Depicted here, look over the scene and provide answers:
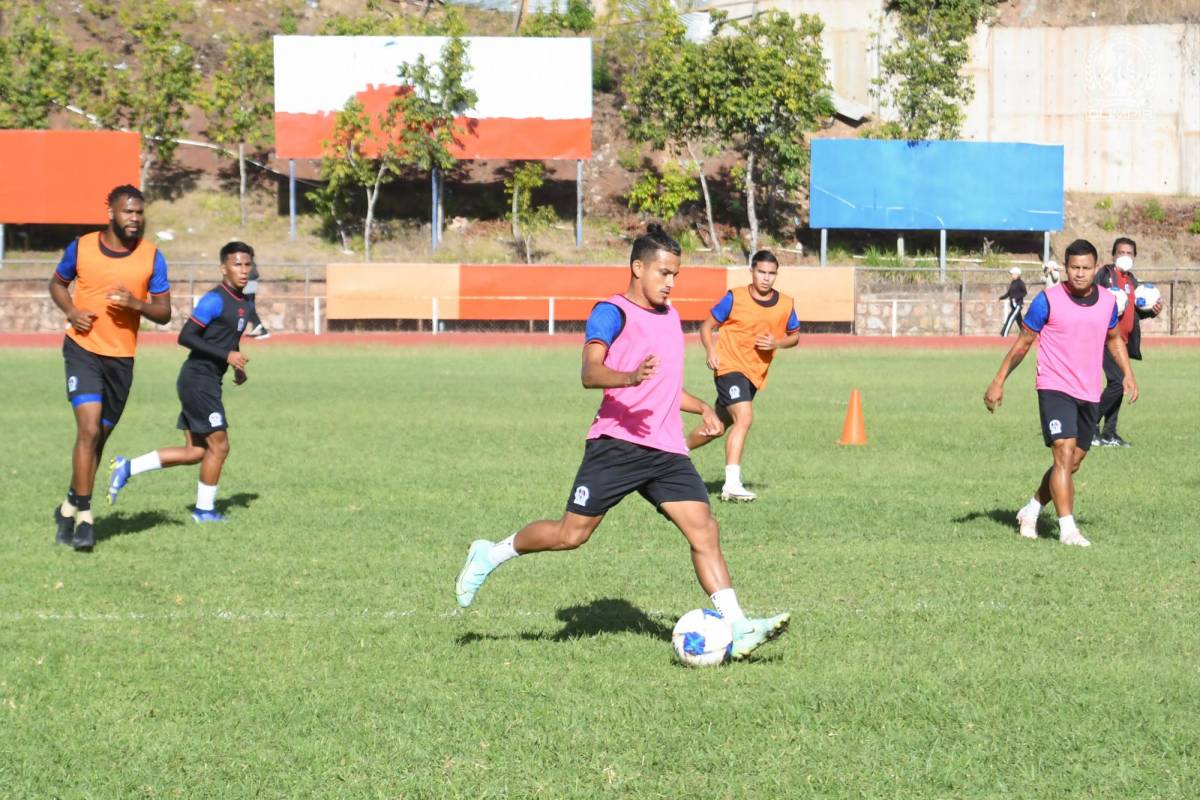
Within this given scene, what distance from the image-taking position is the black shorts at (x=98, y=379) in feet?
32.3

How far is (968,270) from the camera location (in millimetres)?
44906

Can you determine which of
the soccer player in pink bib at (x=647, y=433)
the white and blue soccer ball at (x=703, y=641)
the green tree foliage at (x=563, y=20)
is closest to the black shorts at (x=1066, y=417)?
the soccer player in pink bib at (x=647, y=433)

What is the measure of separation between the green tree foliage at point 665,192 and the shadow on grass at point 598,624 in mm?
42711

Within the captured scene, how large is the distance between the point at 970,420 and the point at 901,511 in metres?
7.73

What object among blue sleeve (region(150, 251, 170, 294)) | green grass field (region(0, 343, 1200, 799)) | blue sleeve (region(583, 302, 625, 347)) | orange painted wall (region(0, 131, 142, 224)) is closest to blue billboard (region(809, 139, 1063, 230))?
orange painted wall (region(0, 131, 142, 224))

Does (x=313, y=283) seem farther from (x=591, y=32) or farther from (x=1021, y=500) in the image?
(x=1021, y=500)

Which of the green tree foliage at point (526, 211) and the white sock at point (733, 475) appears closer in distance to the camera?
the white sock at point (733, 475)

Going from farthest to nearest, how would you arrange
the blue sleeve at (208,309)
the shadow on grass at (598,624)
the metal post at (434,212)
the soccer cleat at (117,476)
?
the metal post at (434,212)
the soccer cleat at (117,476)
the blue sleeve at (208,309)
the shadow on grass at (598,624)

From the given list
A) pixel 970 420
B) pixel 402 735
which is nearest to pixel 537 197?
pixel 970 420

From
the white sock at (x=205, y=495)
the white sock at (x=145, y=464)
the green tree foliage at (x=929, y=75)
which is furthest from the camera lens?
the green tree foliage at (x=929, y=75)

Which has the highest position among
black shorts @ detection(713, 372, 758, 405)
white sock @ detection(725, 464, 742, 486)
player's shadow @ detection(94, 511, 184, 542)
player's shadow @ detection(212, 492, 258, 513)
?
black shorts @ detection(713, 372, 758, 405)

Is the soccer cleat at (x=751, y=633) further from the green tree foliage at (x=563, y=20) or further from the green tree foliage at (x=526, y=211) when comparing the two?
the green tree foliage at (x=563, y=20)

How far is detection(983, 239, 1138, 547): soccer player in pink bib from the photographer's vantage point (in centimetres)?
1008

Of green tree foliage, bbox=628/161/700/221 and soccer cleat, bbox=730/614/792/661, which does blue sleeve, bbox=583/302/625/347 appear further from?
green tree foliage, bbox=628/161/700/221
